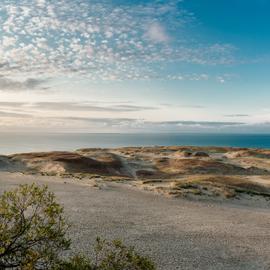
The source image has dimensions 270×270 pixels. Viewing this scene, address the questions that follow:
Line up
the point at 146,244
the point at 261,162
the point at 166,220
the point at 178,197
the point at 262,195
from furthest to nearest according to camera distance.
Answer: the point at 261,162 < the point at 262,195 < the point at 178,197 < the point at 166,220 < the point at 146,244

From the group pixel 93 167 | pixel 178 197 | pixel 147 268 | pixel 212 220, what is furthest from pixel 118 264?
pixel 93 167

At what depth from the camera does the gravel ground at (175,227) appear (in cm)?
2148

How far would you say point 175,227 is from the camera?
2781 centimetres

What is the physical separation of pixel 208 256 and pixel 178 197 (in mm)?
19681

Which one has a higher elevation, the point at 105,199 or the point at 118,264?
the point at 118,264

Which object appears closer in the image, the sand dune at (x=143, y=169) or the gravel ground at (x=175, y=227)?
the gravel ground at (x=175, y=227)

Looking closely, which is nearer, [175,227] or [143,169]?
[175,227]

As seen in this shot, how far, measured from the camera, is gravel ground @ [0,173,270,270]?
2148 cm

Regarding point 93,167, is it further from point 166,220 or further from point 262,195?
point 166,220

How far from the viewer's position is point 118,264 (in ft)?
41.5

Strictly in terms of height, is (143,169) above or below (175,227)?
below

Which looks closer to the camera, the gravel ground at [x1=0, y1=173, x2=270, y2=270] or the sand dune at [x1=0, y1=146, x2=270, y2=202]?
the gravel ground at [x1=0, y1=173, x2=270, y2=270]

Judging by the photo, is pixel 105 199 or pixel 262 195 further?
pixel 262 195

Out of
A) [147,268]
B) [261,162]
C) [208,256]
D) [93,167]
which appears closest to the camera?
[147,268]
